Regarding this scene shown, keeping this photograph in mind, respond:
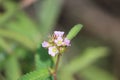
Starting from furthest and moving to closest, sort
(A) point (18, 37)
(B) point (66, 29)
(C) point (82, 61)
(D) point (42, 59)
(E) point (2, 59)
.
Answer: (B) point (66, 29) → (C) point (82, 61) → (A) point (18, 37) → (E) point (2, 59) → (D) point (42, 59)

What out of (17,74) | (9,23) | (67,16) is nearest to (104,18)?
(67,16)

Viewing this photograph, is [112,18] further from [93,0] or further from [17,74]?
[17,74]

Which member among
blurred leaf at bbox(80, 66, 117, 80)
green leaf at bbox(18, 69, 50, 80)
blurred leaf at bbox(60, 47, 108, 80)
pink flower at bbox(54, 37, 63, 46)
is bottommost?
green leaf at bbox(18, 69, 50, 80)

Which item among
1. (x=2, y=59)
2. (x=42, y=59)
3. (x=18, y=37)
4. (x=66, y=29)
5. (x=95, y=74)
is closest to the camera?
(x=42, y=59)

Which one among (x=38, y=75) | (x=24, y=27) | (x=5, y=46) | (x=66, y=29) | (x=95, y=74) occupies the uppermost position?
(x=66, y=29)

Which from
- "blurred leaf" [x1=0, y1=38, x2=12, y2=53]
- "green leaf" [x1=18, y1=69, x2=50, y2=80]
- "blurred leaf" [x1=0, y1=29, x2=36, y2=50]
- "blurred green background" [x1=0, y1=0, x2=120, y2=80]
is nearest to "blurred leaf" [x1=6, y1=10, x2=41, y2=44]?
"blurred green background" [x1=0, y1=0, x2=120, y2=80]

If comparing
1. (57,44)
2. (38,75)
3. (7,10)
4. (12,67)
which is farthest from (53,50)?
(7,10)

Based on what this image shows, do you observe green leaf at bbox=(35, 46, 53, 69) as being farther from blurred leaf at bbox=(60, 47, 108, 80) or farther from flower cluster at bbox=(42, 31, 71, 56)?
blurred leaf at bbox=(60, 47, 108, 80)

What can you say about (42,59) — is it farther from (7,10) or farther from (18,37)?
(7,10)
